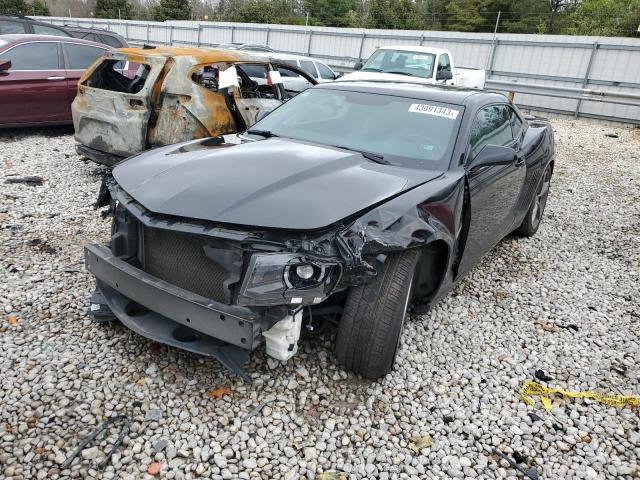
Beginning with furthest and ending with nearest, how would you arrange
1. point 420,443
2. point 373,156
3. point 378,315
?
1. point 373,156
2. point 378,315
3. point 420,443

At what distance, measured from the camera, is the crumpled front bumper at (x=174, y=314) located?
7.72ft

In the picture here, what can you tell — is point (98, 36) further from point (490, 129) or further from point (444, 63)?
point (490, 129)

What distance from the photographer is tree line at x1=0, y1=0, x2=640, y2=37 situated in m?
29.4

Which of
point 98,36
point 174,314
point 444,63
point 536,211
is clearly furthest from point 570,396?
point 98,36

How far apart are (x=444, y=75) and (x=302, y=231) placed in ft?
31.1

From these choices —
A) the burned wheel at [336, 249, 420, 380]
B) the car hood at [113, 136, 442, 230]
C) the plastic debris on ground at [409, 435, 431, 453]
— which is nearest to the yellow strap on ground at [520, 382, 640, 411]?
the plastic debris on ground at [409, 435, 431, 453]

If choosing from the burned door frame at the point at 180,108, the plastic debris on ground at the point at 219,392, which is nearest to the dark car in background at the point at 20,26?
the burned door frame at the point at 180,108

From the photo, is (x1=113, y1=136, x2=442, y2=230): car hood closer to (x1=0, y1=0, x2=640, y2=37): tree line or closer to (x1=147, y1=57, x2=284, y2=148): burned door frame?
(x1=147, y1=57, x2=284, y2=148): burned door frame

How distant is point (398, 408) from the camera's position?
2703 millimetres

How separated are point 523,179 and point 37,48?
712cm

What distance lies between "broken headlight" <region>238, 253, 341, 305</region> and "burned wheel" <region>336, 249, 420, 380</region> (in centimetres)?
34

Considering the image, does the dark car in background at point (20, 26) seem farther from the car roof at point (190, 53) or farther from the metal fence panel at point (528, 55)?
the metal fence panel at point (528, 55)

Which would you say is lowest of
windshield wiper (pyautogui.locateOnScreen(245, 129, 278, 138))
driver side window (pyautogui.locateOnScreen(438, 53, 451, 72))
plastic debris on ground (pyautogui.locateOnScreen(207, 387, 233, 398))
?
plastic debris on ground (pyautogui.locateOnScreen(207, 387, 233, 398))

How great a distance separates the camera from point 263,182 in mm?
2689
